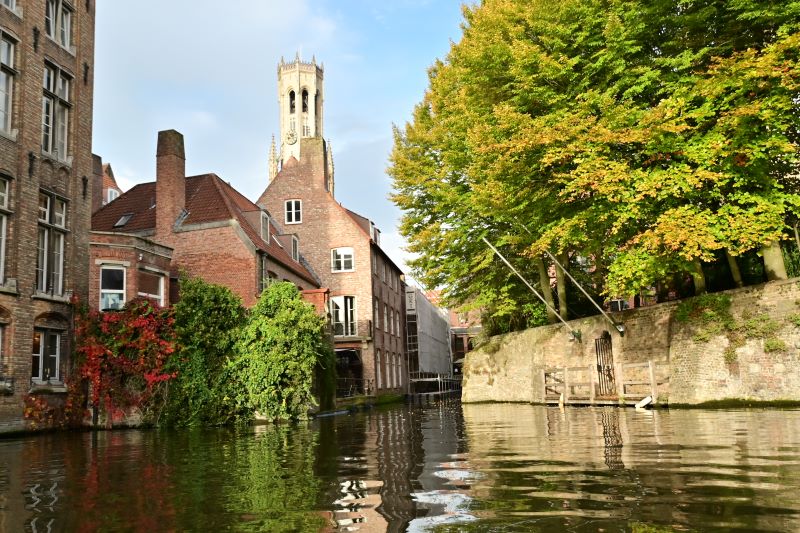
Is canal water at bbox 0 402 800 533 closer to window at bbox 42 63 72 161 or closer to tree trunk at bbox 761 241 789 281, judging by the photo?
tree trunk at bbox 761 241 789 281

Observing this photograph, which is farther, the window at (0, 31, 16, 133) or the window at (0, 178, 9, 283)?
the window at (0, 31, 16, 133)

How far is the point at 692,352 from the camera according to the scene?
1925 cm

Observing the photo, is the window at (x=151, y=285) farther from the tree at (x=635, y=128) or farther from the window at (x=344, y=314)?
the window at (x=344, y=314)

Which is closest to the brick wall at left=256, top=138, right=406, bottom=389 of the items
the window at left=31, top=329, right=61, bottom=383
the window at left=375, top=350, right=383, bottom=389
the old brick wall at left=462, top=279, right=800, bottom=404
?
the window at left=375, top=350, right=383, bottom=389

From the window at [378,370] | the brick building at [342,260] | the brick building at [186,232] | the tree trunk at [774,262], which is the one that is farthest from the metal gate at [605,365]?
the window at [378,370]

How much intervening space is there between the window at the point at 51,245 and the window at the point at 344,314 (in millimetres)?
21930

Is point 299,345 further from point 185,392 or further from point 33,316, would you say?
point 33,316

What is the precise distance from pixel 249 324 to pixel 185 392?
2842mm

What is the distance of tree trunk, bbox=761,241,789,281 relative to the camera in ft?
58.5

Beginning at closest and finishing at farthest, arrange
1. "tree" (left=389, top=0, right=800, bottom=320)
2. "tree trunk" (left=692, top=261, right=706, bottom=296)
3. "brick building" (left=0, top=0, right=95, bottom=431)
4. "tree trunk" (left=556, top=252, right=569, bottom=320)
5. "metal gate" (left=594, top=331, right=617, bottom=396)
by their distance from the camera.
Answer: "tree" (left=389, top=0, right=800, bottom=320)
"brick building" (left=0, top=0, right=95, bottom=431)
"tree trunk" (left=692, top=261, right=706, bottom=296)
"metal gate" (left=594, top=331, right=617, bottom=396)
"tree trunk" (left=556, top=252, right=569, bottom=320)

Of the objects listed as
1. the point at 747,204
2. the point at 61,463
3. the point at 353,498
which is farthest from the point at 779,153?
the point at 61,463

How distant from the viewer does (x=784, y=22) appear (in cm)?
1647

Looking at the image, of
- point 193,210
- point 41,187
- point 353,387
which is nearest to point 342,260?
point 353,387

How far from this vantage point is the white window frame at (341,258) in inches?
1634
